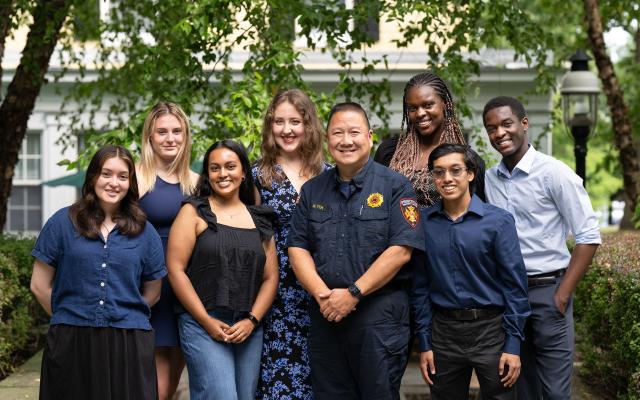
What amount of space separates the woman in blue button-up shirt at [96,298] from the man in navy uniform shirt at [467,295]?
142 centimetres

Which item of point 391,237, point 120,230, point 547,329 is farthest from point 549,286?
point 120,230

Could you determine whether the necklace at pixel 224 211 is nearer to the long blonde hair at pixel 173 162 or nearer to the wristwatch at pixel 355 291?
the long blonde hair at pixel 173 162

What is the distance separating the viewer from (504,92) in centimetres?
1725

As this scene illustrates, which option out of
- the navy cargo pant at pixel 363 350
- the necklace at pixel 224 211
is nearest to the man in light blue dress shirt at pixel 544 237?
the navy cargo pant at pixel 363 350

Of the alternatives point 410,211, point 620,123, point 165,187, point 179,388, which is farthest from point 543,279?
point 620,123

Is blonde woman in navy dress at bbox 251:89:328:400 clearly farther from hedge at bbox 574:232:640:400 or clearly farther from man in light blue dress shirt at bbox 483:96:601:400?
hedge at bbox 574:232:640:400

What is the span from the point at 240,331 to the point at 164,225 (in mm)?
775

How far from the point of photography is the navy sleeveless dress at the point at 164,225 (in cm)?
495

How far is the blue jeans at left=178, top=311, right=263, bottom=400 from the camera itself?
15.3ft

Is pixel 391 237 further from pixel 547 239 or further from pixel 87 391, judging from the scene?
pixel 87 391

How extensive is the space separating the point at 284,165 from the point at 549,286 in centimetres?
162

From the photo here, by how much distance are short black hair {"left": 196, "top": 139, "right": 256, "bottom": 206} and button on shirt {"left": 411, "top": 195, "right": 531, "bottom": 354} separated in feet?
3.51

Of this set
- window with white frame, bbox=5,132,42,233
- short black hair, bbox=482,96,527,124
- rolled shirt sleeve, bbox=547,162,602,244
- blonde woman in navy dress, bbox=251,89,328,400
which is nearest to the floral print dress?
blonde woman in navy dress, bbox=251,89,328,400

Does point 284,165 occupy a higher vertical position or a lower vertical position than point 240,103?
lower
